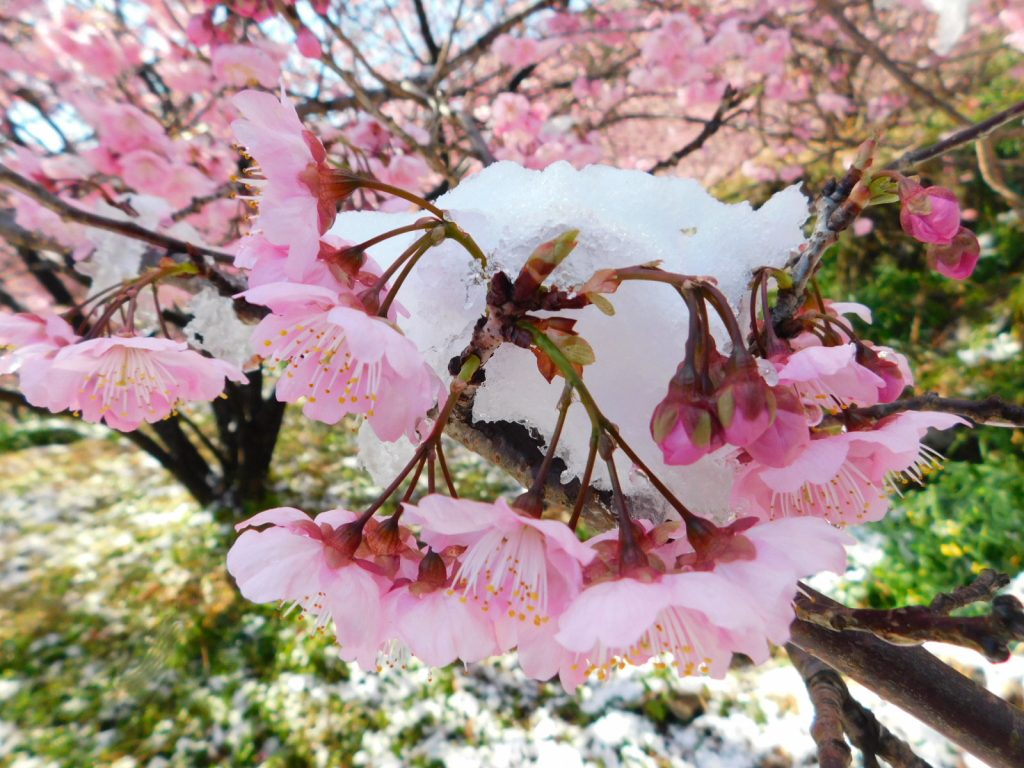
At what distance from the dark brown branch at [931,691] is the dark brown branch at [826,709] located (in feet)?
0.25

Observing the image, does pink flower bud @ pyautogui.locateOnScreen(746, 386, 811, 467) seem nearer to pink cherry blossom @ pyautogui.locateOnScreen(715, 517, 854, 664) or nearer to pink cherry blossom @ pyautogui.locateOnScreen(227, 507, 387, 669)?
pink cherry blossom @ pyautogui.locateOnScreen(715, 517, 854, 664)

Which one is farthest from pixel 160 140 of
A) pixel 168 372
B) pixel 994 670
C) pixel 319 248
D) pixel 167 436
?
pixel 994 670

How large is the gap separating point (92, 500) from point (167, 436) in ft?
4.63

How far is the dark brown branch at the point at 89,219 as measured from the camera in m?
0.99

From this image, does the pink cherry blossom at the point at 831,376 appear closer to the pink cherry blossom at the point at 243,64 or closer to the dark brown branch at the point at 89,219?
the dark brown branch at the point at 89,219

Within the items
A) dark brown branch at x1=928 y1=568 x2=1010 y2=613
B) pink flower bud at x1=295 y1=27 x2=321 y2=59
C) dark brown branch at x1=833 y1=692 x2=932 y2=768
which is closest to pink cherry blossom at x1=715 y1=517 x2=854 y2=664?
dark brown branch at x1=928 y1=568 x2=1010 y2=613

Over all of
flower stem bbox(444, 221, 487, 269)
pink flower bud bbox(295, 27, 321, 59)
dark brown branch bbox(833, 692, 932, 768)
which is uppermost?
pink flower bud bbox(295, 27, 321, 59)

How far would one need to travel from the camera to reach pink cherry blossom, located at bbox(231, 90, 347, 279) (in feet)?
1.58

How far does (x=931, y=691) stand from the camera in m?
0.65

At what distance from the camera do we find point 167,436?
3.38 meters

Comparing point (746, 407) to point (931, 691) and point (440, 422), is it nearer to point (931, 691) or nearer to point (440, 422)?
point (440, 422)

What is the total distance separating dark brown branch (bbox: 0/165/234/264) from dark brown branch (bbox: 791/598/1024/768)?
3.40ft

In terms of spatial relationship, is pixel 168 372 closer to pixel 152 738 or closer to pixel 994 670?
pixel 152 738

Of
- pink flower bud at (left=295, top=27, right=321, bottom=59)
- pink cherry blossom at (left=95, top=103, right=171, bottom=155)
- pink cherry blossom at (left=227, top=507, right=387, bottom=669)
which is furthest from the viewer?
pink cherry blossom at (left=95, top=103, right=171, bottom=155)
